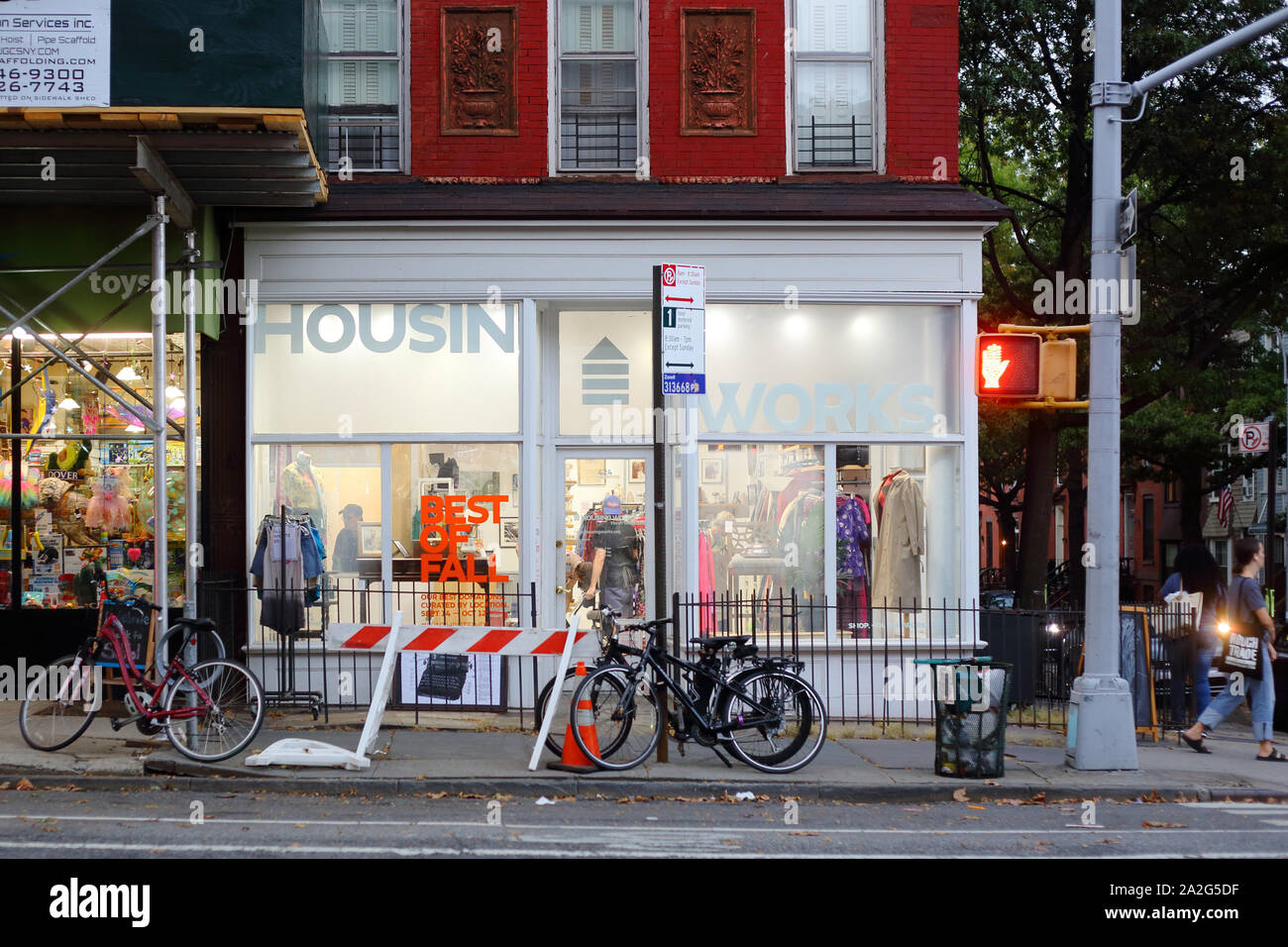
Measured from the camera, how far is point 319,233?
1310 cm

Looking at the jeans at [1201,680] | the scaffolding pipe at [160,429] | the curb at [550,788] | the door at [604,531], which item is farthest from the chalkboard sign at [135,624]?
the jeans at [1201,680]

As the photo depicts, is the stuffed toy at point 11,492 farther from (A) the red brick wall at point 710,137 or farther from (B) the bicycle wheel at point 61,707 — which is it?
(A) the red brick wall at point 710,137

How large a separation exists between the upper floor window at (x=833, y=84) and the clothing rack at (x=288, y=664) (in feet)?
21.5

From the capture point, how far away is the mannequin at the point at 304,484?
13195 mm

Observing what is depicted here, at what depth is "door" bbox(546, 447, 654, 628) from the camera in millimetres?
13711

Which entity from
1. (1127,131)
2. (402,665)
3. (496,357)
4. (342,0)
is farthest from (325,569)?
(1127,131)

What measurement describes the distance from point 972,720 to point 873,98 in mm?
6903

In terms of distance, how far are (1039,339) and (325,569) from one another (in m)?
7.27

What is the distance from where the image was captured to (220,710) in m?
10.0

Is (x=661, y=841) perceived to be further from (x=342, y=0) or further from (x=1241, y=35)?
(x=342, y=0)

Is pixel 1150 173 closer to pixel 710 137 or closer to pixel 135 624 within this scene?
pixel 710 137

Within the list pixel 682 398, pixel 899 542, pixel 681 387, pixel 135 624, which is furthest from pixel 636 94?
pixel 135 624

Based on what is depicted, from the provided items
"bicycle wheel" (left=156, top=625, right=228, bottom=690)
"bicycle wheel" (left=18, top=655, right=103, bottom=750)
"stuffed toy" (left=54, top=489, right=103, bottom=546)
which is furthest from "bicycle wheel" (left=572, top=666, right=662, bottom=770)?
"stuffed toy" (left=54, top=489, right=103, bottom=546)

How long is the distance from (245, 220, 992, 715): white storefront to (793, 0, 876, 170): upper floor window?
107 centimetres
